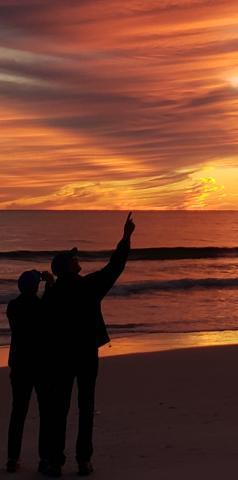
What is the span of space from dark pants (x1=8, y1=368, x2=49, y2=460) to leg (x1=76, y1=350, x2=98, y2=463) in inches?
10.6

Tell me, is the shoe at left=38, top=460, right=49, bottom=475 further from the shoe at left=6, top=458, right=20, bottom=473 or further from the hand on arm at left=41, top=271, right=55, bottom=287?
the hand on arm at left=41, top=271, right=55, bottom=287

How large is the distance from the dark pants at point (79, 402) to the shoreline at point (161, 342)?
5679 millimetres

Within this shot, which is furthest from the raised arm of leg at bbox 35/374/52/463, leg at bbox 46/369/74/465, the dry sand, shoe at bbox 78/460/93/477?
the dry sand

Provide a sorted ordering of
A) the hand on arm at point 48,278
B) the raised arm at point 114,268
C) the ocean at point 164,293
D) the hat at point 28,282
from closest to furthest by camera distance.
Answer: the raised arm at point 114,268, the hat at point 28,282, the hand on arm at point 48,278, the ocean at point 164,293

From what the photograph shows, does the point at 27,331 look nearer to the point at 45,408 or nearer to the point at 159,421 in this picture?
the point at 45,408

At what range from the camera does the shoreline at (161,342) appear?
40.7 feet

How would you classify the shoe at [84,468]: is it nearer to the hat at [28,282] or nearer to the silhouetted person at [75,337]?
the silhouetted person at [75,337]

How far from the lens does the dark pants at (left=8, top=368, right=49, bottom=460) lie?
5500mm

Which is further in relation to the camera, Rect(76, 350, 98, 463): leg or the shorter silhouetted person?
the shorter silhouetted person

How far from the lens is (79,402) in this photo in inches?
211

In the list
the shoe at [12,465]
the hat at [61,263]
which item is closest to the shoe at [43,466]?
the shoe at [12,465]

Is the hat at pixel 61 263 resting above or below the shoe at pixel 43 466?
above

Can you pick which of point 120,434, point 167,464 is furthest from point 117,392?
point 167,464

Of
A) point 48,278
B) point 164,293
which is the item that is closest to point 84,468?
point 48,278
